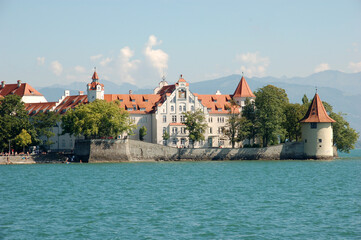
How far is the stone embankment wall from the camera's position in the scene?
10062cm

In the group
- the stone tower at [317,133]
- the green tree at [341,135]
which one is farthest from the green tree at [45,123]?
the green tree at [341,135]

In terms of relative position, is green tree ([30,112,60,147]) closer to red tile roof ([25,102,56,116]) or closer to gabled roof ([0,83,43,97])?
red tile roof ([25,102,56,116])

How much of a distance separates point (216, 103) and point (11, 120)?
3758 cm

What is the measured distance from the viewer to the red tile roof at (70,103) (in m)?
116

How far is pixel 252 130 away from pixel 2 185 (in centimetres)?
5092

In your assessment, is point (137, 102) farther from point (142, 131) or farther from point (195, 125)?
point (195, 125)

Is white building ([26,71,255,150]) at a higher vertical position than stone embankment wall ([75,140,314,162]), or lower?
higher

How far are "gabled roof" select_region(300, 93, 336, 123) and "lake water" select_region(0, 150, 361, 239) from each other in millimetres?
18084

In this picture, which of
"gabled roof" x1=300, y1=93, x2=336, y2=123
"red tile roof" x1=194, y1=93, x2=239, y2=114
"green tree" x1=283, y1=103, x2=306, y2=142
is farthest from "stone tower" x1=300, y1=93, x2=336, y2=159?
"red tile roof" x1=194, y1=93, x2=239, y2=114

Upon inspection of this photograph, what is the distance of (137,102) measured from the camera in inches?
4609

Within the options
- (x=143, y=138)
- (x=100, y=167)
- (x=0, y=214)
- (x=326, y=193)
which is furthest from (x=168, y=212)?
(x=143, y=138)

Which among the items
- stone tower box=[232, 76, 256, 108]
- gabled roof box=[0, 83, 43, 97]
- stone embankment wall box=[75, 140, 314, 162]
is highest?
gabled roof box=[0, 83, 43, 97]

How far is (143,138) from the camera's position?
375 ft

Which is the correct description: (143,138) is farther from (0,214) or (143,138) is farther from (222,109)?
(0,214)
